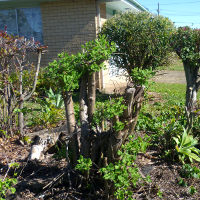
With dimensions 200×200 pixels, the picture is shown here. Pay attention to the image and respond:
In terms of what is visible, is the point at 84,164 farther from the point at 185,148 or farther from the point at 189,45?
the point at 189,45

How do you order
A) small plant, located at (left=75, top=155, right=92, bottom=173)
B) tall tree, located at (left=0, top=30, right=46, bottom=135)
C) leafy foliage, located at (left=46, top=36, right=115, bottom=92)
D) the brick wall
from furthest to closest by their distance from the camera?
the brick wall, tall tree, located at (left=0, top=30, right=46, bottom=135), leafy foliage, located at (left=46, top=36, right=115, bottom=92), small plant, located at (left=75, top=155, right=92, bottom=173)

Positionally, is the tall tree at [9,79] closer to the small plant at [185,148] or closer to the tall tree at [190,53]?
the small plant at [185,148]

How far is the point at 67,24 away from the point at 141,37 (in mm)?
3589

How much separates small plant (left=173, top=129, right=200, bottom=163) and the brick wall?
7.35 meters

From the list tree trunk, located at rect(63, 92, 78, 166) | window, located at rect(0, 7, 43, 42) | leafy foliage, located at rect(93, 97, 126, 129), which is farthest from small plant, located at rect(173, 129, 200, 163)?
window, located at rect(0, 7, 43, 42)

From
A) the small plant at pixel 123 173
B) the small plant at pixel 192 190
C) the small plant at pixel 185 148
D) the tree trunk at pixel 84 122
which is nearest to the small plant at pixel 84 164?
the small plant at pixel 123 173

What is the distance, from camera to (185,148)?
3.83 m

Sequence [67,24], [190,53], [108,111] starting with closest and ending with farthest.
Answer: [108,111] → [190,53] → [67,24]

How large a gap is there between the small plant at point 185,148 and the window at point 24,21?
8843mm

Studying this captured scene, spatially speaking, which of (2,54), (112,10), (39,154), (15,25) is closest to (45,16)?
(15,25)

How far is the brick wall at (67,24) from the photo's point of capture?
1041 cm

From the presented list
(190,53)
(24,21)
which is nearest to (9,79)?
(190,53)

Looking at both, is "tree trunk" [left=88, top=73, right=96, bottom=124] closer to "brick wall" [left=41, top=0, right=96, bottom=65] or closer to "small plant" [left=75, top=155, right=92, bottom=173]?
"small plant" [left=75, top=155, right=92, bottom=173]

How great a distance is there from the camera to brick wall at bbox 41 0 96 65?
10414mm
